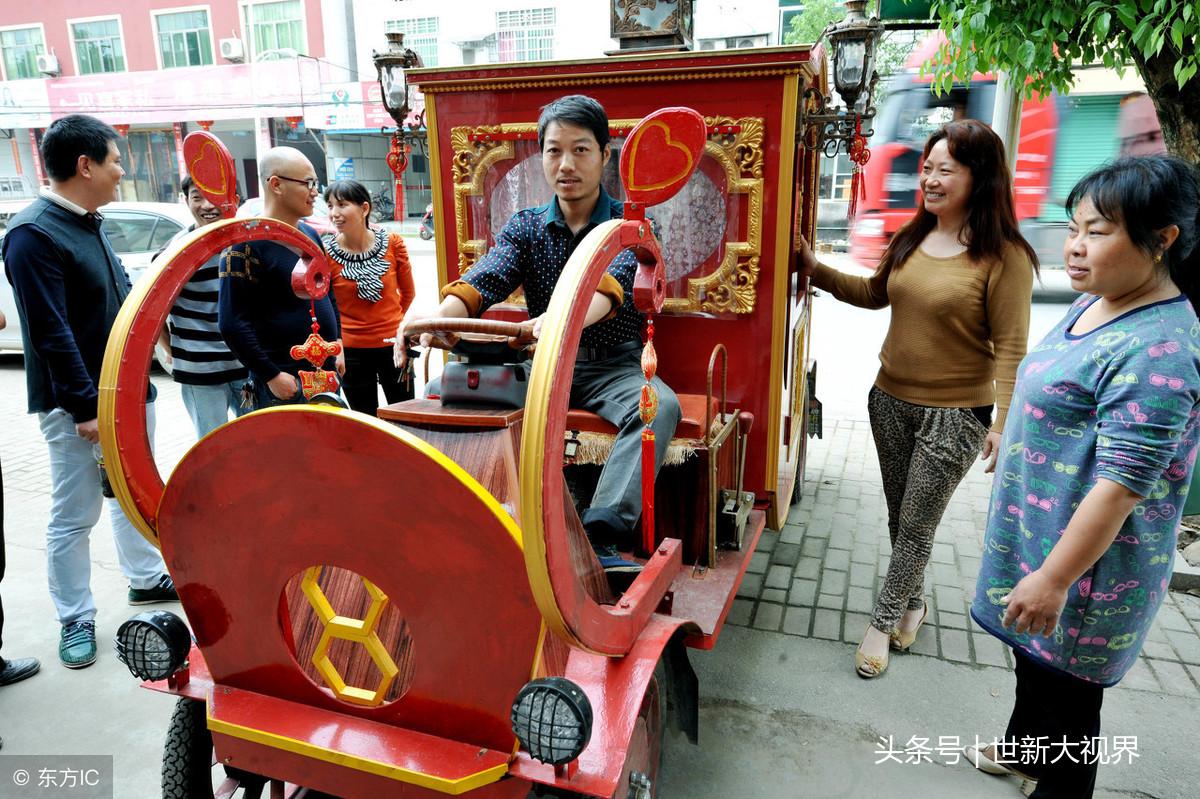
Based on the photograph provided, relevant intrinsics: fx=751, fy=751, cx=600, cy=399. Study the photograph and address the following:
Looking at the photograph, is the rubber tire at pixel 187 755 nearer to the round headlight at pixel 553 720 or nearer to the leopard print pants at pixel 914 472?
the round headlight at pixel 553 720

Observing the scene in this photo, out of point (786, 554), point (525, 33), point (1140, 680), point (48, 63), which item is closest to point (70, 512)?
point (786, 554)

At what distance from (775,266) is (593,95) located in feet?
3.32

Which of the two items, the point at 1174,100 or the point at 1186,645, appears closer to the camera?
the point at 1186,645

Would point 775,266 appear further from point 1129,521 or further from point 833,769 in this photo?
point 833,769

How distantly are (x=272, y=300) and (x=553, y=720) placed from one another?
2394 mm

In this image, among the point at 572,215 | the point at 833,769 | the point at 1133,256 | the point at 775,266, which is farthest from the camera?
the point at 775,266

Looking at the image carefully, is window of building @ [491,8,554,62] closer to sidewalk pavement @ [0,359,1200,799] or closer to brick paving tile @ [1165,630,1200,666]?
sidewalk pavement @ [0,359,1200,799]

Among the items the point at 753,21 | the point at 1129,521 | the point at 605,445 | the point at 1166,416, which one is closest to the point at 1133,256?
the point at 1166,416

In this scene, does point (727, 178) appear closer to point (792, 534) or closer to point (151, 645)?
point (792, 534)

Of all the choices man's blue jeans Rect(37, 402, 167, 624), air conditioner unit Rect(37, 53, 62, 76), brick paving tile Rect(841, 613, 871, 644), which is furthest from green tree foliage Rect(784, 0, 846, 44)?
air conditioner unit Rect(37, 53, 62, 76)

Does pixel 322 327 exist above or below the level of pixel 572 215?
below

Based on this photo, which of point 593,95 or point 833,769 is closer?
point 833,769

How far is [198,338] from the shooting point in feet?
11.1

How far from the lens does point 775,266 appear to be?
2.94 metres
